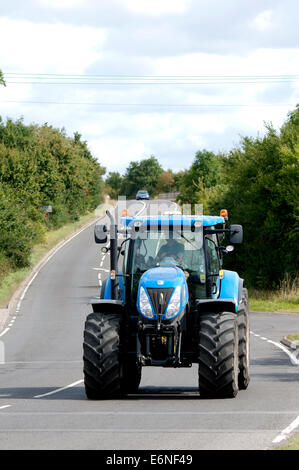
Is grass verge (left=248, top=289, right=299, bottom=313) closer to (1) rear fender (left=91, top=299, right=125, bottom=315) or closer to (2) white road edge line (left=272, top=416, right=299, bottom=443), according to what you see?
(1) rear fender (left=91, top=299, right=125, bottom=315)

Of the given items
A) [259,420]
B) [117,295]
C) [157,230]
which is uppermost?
[157,230]

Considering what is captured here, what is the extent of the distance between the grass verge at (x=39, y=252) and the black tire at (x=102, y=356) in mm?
37343

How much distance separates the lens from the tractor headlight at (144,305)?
15547mm

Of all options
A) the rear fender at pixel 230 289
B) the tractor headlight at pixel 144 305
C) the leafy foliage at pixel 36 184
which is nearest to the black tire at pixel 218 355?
the tractor headlight at pixel 144 305

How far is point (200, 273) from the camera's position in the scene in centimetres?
1659

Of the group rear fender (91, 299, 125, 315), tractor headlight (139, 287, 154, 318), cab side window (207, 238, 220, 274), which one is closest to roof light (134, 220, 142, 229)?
cab side window (207, 238, 220, 274)

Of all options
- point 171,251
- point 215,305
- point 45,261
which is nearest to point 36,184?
point 45,261

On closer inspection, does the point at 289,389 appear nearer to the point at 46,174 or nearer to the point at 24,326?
the point at 24,326

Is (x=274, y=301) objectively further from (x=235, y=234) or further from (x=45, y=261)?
(x=235, y=234)

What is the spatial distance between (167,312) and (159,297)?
0.91 feet

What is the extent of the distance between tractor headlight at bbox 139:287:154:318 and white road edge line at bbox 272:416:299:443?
3306 millimetres
